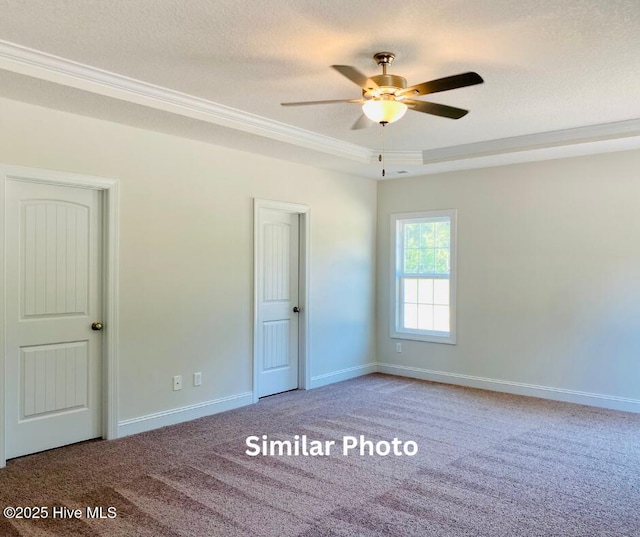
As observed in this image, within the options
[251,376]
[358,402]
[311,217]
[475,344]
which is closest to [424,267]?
[475,344]

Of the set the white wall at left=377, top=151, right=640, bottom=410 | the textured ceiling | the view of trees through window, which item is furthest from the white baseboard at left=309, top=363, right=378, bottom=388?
the textured ceiling

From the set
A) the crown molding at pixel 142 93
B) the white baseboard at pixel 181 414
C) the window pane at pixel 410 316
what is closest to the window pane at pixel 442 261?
the window pane at pixel 410 316

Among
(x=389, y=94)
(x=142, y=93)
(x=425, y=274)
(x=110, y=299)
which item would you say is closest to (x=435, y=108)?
(x=389, y=94)

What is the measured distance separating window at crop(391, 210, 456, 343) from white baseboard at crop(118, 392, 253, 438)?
7.81ft

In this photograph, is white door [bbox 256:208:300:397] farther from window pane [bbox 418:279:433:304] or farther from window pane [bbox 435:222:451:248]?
window pane [bbox 435:222:451:248]

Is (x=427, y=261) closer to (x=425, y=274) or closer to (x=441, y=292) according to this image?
(x=425, y=274)

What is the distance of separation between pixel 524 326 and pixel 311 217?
260cm

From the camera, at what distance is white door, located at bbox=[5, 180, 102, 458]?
12.1ft

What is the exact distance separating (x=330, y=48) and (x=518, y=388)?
4.22 meters

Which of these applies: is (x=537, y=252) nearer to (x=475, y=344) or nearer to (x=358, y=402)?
(x=475, y=344)

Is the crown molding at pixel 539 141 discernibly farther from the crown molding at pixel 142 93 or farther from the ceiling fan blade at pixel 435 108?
the ceiling fan blade at pixel 435 108

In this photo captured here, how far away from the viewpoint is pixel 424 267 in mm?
6516

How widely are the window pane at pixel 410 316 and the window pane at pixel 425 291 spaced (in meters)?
0.14

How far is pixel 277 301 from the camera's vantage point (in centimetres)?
564
